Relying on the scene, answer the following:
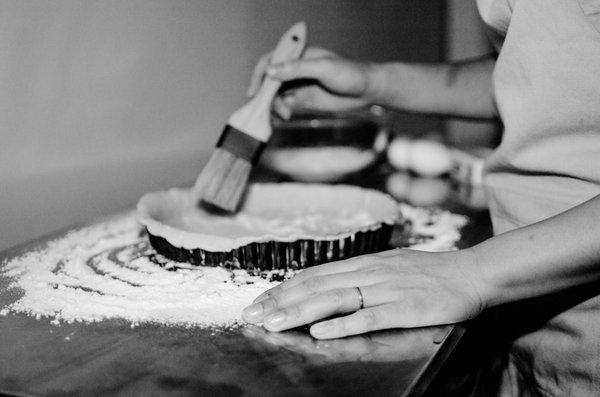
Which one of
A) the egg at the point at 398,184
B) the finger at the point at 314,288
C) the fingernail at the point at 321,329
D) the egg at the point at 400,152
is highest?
the finger at the point at 314,288

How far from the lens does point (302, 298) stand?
2.15 ft

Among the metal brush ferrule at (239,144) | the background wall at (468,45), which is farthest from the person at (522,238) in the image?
the background wall at (468,45)

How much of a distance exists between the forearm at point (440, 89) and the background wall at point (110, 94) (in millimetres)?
459

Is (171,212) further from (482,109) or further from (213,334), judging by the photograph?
(482,109)

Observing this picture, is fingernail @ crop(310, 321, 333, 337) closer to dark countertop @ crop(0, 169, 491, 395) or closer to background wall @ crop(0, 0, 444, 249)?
dark countertop @ crop(0, 169, 491, 395)

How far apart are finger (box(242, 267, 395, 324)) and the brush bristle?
1.17 ft

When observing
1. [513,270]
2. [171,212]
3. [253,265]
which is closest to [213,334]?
[253,265]

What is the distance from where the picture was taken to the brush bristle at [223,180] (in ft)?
3.28

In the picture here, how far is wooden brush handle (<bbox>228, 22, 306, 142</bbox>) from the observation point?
1.05 metres

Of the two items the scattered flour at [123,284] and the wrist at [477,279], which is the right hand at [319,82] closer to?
the scattered flour at [123,284]

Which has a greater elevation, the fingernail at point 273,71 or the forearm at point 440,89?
the fingernail at point 273,71

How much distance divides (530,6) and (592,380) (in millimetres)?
510

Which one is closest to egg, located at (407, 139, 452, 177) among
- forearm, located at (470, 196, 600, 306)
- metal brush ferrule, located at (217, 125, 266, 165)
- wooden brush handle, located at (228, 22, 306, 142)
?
wooden brush handle, located at (228, 22, 306, 142)

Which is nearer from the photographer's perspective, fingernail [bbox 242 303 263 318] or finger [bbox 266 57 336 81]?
fingernail [bbox 242 303 263 318]
